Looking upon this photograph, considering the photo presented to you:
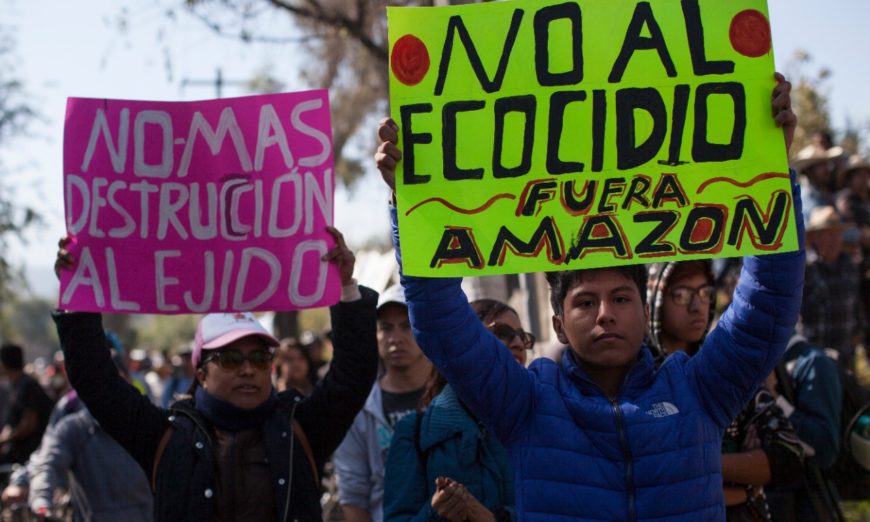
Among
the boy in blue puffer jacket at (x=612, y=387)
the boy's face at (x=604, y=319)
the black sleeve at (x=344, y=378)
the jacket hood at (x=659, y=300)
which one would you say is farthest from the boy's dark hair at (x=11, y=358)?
the boy's face at (x=604, y=319)

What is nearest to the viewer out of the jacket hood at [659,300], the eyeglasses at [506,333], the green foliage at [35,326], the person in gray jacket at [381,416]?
the eyeglasses at [506,333]

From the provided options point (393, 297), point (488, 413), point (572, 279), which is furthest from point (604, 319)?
point (393, 297)

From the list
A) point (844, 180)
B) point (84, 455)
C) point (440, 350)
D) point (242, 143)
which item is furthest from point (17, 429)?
point (440, 350)

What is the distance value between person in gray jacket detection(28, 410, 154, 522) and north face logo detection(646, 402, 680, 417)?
3311 millimetres

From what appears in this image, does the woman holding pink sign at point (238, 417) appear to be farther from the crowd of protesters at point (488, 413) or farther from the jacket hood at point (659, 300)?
the jacket hood at point (659, 300)

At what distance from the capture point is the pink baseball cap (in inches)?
166

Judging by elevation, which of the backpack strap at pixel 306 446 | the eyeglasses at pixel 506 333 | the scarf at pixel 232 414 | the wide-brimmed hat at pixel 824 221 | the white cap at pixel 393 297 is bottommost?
the backpack strap at pixel 306 446

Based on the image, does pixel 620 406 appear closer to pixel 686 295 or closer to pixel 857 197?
pixel 686 295

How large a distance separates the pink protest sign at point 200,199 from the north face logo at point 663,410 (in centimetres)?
156

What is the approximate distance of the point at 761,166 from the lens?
3.14 meters

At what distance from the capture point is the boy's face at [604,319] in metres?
3.09

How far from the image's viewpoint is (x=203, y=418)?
4047mm

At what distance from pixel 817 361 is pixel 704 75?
2117 mm

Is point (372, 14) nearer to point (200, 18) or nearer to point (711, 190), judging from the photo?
point (200, 18)
